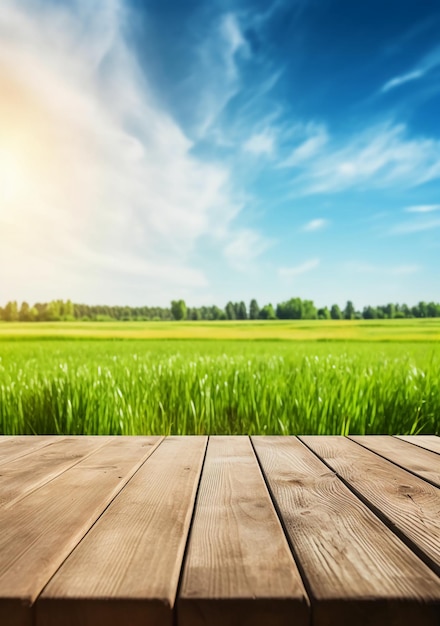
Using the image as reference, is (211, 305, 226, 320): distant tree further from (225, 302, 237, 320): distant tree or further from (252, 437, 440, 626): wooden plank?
(252, 437, 440, 626): wooden plank

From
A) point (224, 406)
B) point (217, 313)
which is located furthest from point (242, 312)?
point (224, 406)

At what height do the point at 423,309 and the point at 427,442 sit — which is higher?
the point at 423,309

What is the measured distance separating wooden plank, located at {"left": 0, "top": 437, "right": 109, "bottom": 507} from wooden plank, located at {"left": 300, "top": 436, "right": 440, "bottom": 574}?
2.88ft

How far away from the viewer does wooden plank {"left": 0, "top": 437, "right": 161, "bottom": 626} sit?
73 centimetres

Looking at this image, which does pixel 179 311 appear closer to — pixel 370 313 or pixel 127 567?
pixel 370 313

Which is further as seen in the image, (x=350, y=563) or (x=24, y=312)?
(x=24, y=312)

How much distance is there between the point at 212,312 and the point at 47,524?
112 feet

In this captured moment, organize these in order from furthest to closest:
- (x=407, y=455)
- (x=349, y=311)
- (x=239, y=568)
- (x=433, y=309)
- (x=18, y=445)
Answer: (x=349, y=311) < (x=433, y=309) < (x=18, y=445) < (x=407, y=455) < (x=239, y=568)

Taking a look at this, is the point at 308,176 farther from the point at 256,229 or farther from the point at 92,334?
the point at 92,334

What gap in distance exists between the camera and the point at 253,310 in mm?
36125

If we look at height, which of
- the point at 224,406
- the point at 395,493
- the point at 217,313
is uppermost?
the point at 217,313

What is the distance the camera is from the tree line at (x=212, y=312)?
29359mm

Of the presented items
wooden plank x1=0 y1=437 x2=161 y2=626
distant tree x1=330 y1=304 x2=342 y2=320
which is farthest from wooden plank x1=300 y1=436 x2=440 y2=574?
distant tree x1=330 y1=304 x2=342 y2=320

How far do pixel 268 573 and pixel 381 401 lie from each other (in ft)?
8.51
